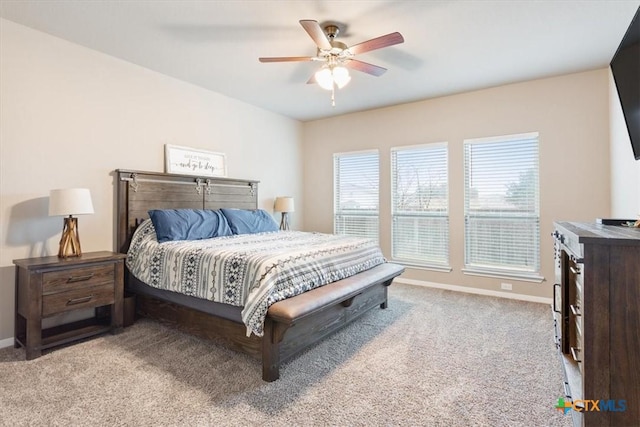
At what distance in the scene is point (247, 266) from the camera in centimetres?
234

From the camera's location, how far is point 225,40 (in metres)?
3.00

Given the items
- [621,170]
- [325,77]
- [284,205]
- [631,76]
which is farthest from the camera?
[284,205]

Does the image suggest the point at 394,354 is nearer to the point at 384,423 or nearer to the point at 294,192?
the point at 384,423

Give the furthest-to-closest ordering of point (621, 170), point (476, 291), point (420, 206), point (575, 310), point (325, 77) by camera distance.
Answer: point (420, 206)
point (476, 291)
point (621, 170)
point (325, 77)
point (575, 310)

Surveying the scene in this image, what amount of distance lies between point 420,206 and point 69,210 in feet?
13.5

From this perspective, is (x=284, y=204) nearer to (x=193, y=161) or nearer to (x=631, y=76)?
(x=193, y=161)

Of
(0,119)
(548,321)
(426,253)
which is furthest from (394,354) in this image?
(0,119)

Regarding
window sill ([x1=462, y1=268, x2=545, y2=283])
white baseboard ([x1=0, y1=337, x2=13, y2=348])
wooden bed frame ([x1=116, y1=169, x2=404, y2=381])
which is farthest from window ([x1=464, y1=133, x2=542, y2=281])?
white baseboard ([x1=0, y1=337, x2=13, y2=348])

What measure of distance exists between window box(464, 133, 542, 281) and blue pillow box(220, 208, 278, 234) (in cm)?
268

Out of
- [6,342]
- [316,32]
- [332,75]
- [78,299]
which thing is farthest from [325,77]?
[6,342]

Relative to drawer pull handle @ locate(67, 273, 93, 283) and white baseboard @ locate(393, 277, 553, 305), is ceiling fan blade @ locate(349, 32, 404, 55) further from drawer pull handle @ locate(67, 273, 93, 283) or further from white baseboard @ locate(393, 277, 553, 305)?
white baseboard @ locate(393, 277, 553, 305)

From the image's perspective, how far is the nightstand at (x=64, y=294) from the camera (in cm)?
246

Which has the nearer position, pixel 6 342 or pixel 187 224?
pixel 6 342

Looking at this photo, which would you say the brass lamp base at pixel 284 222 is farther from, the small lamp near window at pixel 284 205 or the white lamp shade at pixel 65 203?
the white lamp shade at pixel 65 203
